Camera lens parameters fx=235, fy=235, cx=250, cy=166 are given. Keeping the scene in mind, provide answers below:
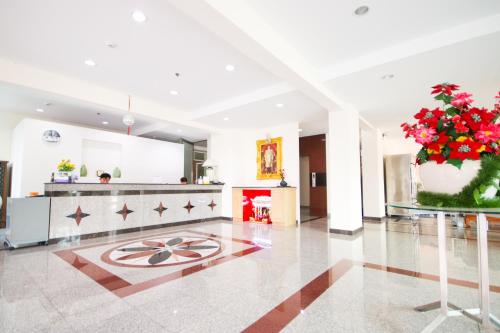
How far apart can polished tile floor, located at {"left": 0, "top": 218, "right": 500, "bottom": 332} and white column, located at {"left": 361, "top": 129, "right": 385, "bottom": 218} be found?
306 cm

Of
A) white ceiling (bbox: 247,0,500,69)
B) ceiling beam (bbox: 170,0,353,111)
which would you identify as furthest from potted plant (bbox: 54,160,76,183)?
white ceiling (bbox: 247,0,500,69)

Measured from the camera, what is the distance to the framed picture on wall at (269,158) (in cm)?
733

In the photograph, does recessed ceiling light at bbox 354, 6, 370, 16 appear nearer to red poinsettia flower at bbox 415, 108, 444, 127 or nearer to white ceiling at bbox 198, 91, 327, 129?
red poinsettia flower at bbox 415, 108, 444, 127

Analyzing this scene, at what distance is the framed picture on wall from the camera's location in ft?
24.0

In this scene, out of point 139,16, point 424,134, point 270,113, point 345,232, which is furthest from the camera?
point 270,113

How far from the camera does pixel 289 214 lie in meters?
6.54

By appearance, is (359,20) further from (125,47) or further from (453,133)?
(125,47)

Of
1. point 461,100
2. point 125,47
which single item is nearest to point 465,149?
point 461,100

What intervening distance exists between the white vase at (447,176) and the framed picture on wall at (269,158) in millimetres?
5561

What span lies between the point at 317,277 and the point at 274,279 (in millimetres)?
504

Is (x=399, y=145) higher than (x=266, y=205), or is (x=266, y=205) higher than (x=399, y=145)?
(x=399, y=145)

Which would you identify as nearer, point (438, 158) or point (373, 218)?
point (438, 158)

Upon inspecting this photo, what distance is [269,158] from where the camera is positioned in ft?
24.7

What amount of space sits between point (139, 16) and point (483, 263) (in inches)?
161
